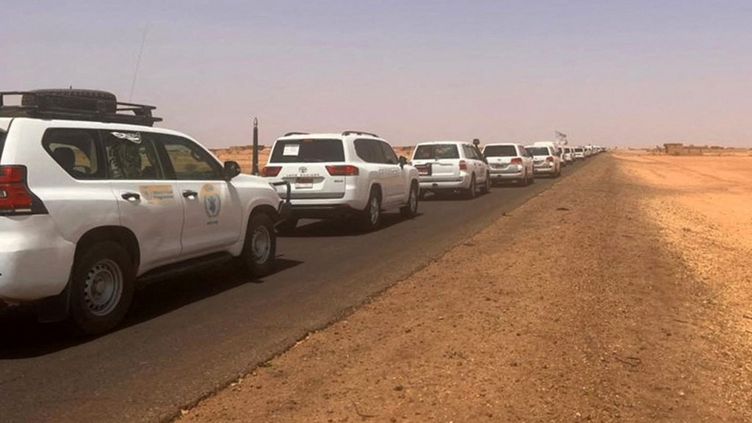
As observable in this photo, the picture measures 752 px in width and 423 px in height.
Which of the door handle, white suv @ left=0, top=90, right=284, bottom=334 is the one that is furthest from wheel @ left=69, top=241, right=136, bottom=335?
the door handle

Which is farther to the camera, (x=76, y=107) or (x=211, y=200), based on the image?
(x=211, y=200)

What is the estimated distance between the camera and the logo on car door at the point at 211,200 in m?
7.45

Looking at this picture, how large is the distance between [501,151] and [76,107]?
79.2 feet

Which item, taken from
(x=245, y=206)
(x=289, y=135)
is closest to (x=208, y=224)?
(x=245, y=206)

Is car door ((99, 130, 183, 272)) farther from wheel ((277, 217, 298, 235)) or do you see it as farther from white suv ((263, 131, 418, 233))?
wheel ((277, 217, 298, 235))

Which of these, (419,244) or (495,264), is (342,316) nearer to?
(495,264)

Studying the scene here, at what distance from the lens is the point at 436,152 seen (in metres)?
21.8

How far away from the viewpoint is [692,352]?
5363 millimetres

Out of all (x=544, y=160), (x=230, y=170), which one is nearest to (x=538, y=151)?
(x=544, y=160)

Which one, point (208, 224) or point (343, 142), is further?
point (343, 142)

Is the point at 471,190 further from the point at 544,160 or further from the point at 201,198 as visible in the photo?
the point at 544,160

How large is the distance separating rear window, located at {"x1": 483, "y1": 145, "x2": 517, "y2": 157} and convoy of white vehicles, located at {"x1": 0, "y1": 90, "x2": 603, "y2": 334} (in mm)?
20713

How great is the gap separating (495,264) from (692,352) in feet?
13.3

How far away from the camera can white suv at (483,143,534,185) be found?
28.5 m
